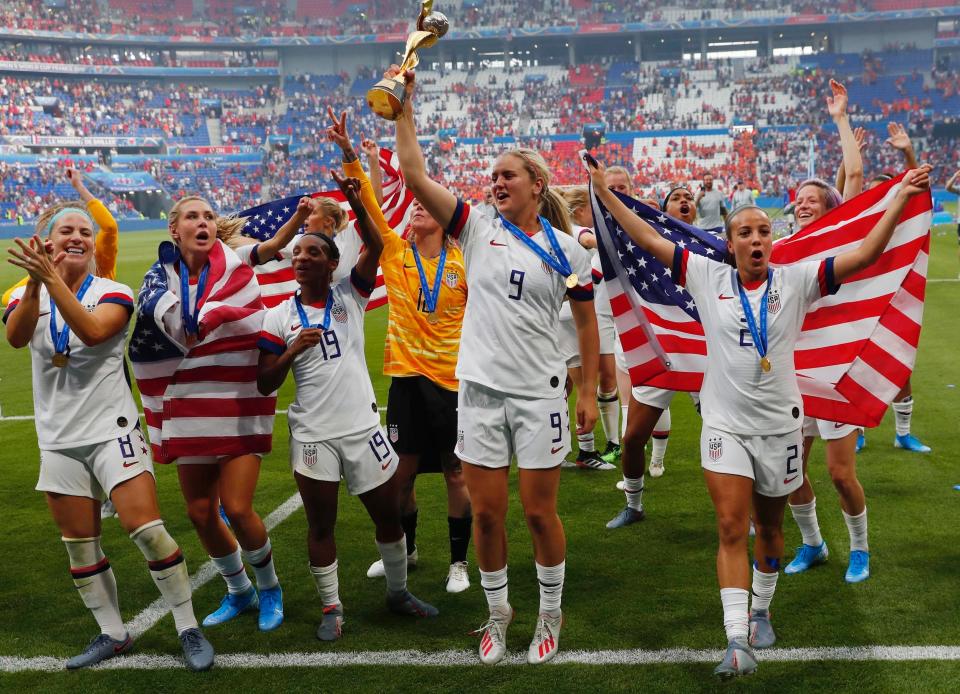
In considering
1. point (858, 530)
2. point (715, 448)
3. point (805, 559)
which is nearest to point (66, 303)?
point (715, 448)

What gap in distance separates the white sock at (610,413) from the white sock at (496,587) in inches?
153

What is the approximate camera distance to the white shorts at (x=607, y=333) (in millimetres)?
7870

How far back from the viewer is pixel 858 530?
5.17 m

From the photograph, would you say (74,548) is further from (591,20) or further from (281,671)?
(591,20)

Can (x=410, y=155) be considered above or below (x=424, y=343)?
above

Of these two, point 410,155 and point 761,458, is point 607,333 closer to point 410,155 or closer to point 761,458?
point 761,458

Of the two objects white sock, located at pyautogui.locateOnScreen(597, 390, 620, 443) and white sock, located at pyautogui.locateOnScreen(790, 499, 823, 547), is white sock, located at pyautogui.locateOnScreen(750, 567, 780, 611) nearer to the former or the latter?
white sock, located at pyautogui.locateOnScreen(790, 499, 823, 547)

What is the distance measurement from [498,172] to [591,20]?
68136 mm

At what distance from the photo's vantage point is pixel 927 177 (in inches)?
167

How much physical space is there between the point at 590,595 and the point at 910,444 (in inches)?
A: 166

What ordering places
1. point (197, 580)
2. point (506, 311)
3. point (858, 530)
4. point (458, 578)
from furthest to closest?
point (197, 580), point (458, 578), point (858, 530), point (506, 311)

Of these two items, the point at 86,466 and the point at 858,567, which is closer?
the point at 86,466

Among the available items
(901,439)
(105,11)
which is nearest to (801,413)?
(901,439)

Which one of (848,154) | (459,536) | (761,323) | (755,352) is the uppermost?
(848,154)
